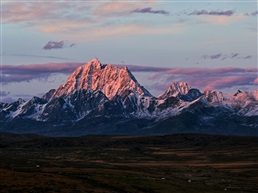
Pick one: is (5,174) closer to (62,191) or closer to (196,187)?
(62,191)

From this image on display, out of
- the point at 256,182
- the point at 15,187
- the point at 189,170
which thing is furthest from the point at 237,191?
the point at 189,170

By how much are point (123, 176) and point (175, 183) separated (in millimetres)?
13389

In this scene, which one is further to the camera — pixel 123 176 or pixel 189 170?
pixel 189 170

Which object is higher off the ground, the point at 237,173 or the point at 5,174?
the point at 5,174

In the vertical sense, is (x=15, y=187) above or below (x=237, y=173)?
above

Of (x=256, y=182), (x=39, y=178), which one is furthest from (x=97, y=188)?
(x=256, y=182)

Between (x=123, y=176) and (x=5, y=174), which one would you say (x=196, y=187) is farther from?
(x=5, y=174)

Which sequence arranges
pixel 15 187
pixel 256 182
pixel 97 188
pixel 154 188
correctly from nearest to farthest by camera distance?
pixel 15 187
pixel 97 188
pixel 154 188
pixel 256 182

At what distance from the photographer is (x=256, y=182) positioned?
477 ft

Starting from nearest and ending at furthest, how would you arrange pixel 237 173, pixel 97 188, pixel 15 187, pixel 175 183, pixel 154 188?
pixel 15 187 < pixel 97 188 < pixel 154 188 < pixel 175 183 < pixel 237 173

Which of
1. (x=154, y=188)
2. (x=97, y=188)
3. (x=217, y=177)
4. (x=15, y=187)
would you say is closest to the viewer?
(x=15, y=187)

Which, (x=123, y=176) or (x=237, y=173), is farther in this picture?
(x=237, y=173)

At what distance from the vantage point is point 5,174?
115 meters

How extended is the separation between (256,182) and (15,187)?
66.6 metres
